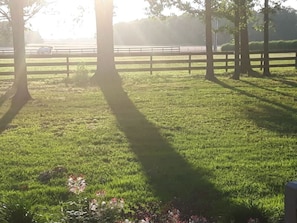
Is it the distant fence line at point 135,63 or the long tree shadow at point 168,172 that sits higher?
the distant fence line at point 135,63

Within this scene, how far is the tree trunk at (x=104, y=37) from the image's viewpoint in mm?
22297

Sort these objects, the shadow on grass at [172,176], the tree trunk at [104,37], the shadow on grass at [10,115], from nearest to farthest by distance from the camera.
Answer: the shadow on grass at [172,176] < the shadow on grass at [10,115] < the tree trunk at [104,37]

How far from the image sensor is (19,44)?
15062mm

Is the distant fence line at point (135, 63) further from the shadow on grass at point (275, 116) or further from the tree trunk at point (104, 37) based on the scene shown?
the shadow on grass at point (275, 116)

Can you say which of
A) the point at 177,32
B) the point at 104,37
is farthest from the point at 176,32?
the point at 104,37

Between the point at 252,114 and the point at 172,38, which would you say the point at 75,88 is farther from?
the point at 172,38

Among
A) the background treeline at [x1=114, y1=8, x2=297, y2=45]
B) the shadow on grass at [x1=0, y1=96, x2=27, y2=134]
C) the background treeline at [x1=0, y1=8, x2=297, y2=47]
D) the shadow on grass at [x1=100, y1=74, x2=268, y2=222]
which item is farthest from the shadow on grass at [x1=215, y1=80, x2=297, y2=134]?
the background treeline at [x1=114, y1=8, x2=297, y2=45]

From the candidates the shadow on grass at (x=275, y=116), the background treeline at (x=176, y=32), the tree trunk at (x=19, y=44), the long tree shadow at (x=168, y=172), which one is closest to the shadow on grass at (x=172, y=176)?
the long tree shadow at (x=168, y=172)

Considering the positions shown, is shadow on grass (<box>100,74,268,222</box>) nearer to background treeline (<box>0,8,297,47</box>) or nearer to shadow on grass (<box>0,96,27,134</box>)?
shadow on grass (<box>0,96,27,134</box>)

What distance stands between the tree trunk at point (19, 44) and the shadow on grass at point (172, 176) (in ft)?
16.3

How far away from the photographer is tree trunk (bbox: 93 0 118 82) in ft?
73.2

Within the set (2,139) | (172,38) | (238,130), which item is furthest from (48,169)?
(172,38)

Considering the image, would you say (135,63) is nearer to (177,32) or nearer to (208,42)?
(208,42)

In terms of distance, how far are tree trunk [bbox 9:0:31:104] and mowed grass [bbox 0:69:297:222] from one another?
0.45m
